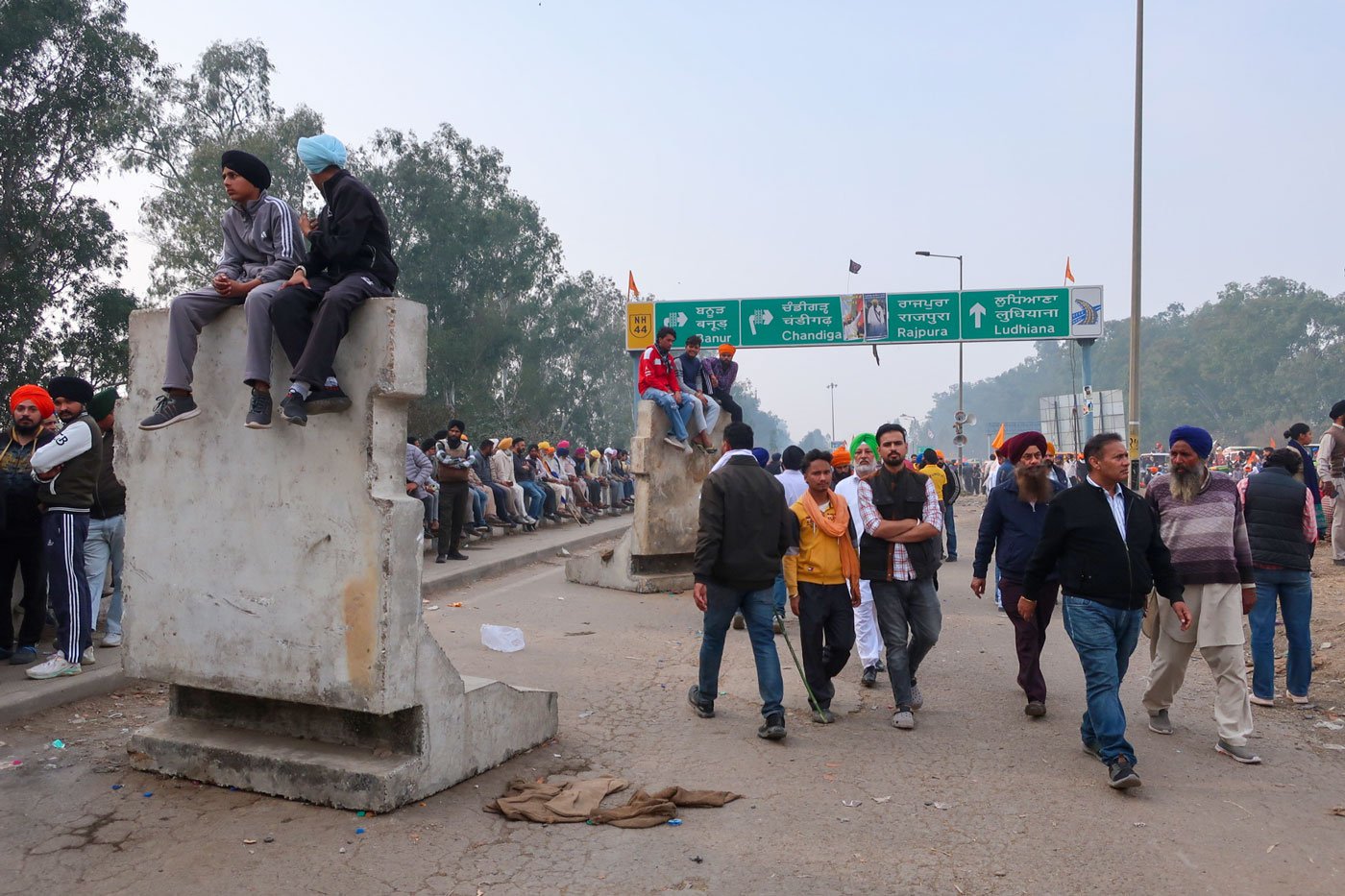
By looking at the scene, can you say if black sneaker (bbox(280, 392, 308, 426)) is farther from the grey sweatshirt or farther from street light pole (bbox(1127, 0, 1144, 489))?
street light pole (bbox(1127, 0, 1144, 489))

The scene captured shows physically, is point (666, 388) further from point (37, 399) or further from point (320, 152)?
point (320, 152)

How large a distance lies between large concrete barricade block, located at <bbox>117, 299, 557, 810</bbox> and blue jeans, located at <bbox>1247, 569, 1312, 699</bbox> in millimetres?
5019

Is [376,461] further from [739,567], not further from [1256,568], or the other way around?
[1256,568]

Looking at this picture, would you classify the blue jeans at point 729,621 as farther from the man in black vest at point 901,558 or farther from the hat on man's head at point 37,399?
the hat on man's head at point 37,399

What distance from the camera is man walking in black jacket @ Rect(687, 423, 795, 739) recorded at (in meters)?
6.05

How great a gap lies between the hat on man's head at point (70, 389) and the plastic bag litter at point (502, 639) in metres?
3.25

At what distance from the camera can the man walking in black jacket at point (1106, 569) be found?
516 cm

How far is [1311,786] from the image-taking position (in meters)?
5.23

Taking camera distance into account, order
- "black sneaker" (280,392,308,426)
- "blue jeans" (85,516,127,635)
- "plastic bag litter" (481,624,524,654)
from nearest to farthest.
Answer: "black sneaker" (280,392,308,426)
"blue jeans" (85,516,127,635)
"plastic bag litter" (481,624,524,654)

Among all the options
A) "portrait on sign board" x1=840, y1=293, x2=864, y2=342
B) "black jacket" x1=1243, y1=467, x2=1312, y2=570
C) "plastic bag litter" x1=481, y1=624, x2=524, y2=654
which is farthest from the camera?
"portrait on sign board" x1=840, y1=293, x2=864, y2=342

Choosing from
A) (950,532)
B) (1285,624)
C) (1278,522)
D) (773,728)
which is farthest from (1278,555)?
(950,532)

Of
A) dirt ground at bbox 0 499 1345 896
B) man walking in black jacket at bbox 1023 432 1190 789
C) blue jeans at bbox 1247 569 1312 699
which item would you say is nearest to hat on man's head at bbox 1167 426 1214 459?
man walking in black jacket at bbox 1023 432 1190 789

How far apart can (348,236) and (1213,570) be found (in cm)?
485

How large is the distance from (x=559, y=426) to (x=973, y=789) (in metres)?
47.8
